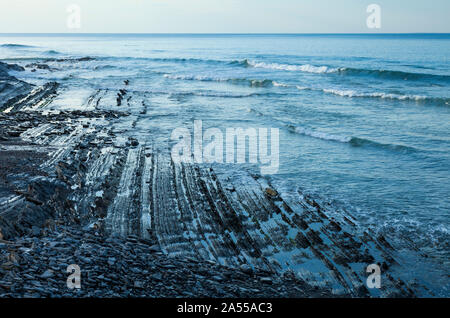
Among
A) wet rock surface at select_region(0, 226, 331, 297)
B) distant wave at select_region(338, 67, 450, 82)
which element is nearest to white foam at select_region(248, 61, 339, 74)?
distant wave at select_region(338, 67, 450, 82)

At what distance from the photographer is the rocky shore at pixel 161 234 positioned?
20.3 ft

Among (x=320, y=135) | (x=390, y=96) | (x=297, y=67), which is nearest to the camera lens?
(x=320, y=135)

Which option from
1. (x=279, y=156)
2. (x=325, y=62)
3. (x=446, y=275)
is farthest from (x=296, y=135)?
(x=325, y=62)

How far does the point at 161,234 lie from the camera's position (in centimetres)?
823

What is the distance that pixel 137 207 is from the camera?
9.45 meters

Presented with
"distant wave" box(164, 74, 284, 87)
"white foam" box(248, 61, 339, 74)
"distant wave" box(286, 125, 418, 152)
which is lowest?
"distant wave" box(286, 125, 418, 152)

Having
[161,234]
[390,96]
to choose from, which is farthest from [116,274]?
[390,96]

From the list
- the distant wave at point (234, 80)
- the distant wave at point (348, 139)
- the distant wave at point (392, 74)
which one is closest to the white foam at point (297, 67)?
the distant wave at point (392, 74)

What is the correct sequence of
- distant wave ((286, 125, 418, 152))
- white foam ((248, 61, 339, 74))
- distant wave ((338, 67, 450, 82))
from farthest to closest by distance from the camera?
white foam ((248, 61, 339, 74)) → distant wave ((338, 67, 450, 82)) → distant wave ((286, 125, 418, 152))

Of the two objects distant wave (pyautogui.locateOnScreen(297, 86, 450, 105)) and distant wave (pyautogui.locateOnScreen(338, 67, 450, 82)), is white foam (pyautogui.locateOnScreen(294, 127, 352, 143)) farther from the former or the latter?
distant wave (pyautogui.locateOnScreen(338, 67, 450, 82))

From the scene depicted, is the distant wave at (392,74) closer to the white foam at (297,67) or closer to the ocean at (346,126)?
the ocean at (346,126)

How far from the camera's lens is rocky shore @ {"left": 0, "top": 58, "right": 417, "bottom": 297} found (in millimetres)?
6199

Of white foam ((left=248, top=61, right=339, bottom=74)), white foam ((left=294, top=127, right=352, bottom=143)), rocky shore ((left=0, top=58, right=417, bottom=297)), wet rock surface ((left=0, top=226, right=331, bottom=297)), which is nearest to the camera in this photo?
wet rock surface ((left=0, top=226, right=331, bottom=297))

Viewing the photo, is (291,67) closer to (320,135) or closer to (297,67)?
(297,67)
